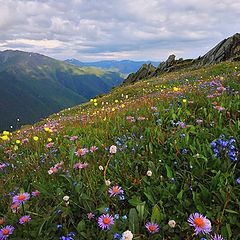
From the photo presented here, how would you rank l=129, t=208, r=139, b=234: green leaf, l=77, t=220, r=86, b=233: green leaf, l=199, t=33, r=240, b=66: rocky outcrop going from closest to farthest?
1. l=129, t=208, r=139, b=234: green leaf
2. l=77, t=220, r=86, b=233: green leaf
3. l=199, t=33, r=240, b=66: rocky outcrop

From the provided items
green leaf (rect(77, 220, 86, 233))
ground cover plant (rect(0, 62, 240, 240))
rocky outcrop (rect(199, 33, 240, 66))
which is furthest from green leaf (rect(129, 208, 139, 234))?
rocky outcrop (rect(199, 33, 240, 66))

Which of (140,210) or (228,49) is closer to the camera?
(140,210)

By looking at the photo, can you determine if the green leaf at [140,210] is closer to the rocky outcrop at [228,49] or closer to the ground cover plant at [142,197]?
the ground cover plant at [142,197]

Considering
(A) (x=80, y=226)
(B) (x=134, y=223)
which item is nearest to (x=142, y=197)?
A: (B) (x=134, y=223)

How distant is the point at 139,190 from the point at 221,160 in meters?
1.31

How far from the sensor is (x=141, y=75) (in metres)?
59.8

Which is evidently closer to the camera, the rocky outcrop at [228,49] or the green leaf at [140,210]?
the green leaf at [140,210]

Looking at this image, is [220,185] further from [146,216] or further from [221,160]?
[146,216]

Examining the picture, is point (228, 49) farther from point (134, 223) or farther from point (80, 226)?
point (80, 226)

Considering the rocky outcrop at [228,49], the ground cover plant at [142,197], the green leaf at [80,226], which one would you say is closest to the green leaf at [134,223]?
the ground cover plant at [142,197]

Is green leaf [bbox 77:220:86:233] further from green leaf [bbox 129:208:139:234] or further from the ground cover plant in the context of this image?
green leaf [bbox 129:208:139:234]

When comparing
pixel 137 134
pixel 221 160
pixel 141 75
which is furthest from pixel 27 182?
pixel 141 75

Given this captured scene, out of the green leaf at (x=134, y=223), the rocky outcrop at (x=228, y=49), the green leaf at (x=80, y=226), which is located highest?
the rocky outcrop at (x=228, y=49)

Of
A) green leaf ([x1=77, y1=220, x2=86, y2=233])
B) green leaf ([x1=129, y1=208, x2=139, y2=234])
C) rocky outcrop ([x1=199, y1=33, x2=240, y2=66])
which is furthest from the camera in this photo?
rocky outcrop ([x1=199, y1=33, x2=240, y2=66])
